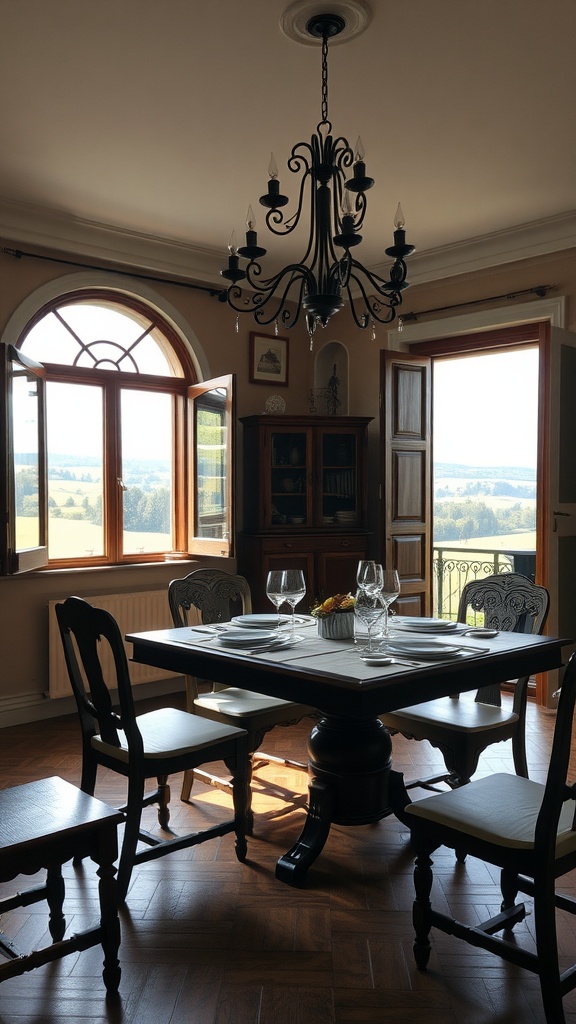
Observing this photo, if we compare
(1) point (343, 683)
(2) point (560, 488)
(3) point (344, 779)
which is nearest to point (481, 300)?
(2) point (560, 488)

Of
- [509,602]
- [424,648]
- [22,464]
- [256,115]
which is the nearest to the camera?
[424,648]

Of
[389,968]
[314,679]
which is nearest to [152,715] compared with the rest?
[314,679]

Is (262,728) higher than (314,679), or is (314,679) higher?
(314,679)

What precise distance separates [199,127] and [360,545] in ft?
10.0

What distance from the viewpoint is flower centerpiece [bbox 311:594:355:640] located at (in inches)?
115

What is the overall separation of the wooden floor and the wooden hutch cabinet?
2.49m

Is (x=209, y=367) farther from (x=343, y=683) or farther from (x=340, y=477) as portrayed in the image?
(x=343, y=683)

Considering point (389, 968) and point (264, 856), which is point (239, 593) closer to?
point (264, 856)

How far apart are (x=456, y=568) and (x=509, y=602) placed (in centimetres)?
513

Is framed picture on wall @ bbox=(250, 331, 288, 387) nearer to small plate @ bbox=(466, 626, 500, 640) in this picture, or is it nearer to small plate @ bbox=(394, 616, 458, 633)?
small plate @ bbox=(394, 616, 458, 633)

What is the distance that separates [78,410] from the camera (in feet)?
17.2

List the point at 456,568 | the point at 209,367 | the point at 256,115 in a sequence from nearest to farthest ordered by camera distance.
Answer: the point at 256,115 < the point at 209,367 < the point at 456,568

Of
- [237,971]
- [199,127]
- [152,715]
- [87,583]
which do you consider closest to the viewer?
[237,971]

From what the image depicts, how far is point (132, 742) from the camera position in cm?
250
